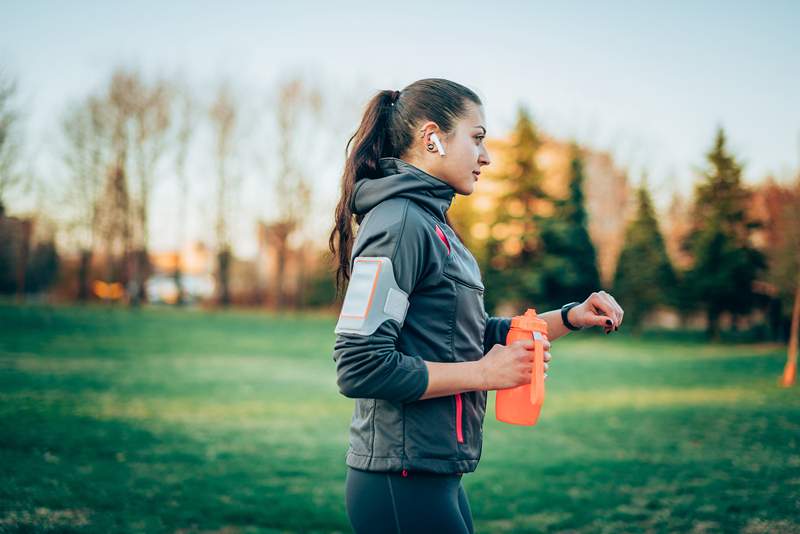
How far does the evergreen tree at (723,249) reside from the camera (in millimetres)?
32531

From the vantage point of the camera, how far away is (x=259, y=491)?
6.07m

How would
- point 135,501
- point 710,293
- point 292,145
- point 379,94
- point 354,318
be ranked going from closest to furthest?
1. point 354,318
2. point 379,94
3. point 135,501
4. point 710,293
5. point 292,145

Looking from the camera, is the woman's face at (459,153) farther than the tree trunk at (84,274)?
No

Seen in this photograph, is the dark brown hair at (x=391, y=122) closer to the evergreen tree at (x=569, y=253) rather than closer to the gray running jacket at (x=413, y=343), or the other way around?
the gray running jacket at (x=413, y=343)

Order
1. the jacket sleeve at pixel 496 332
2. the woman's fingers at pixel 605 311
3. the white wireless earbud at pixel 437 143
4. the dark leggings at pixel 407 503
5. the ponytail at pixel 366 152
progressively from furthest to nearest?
the jacket sleeve at pixel 496 332
the woman's fingers at pixel 605 311
the ponytail at pixel 366 152
the white wireless earbud at pixel 437 143
the dark leggings at pixel 407 503

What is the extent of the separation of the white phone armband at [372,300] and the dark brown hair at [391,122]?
0.37 m

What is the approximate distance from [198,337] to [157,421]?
50.6 ft

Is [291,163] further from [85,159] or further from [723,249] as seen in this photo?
[723,249]

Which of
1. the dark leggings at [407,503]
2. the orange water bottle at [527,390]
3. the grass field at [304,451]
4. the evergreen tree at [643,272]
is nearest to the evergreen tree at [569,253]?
the evergreen tree at [643,272]

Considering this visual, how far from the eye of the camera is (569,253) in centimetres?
3697

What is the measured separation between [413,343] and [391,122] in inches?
26.1

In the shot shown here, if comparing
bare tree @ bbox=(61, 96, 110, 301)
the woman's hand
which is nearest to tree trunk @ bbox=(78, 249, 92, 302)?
bare tree @ bbox=(61, 96, 110, 301)

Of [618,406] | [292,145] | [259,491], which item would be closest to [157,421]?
[259,491]

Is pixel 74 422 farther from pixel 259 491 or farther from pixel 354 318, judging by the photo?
pixel 354 318
